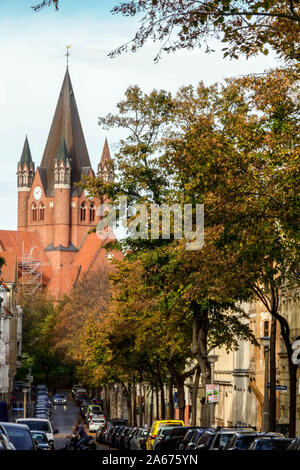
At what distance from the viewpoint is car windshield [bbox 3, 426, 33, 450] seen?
22.4 meters

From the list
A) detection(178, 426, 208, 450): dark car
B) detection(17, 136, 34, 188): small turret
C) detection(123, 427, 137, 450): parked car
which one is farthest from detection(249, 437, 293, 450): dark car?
detection(17, 136, 34, 188): small turret

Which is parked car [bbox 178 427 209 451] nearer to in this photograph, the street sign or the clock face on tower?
the street sign

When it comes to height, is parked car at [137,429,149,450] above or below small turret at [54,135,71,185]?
below

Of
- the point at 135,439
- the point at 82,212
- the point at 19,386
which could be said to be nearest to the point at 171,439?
the point at 135,439

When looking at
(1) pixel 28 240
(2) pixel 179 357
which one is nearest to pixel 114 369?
(2) pixel 179 357

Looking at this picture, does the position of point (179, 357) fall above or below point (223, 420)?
above

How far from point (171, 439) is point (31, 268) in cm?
14436

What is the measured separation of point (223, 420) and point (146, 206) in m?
34.4

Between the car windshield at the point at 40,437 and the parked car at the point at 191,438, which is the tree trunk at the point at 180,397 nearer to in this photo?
the car windshield at the point at 40,437

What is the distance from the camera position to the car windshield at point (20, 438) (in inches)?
882

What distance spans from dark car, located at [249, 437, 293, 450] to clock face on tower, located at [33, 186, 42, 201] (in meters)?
169

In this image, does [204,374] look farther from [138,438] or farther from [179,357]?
[179,357]

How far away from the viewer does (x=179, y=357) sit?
164 ft

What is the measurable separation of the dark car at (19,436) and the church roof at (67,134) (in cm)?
16053
